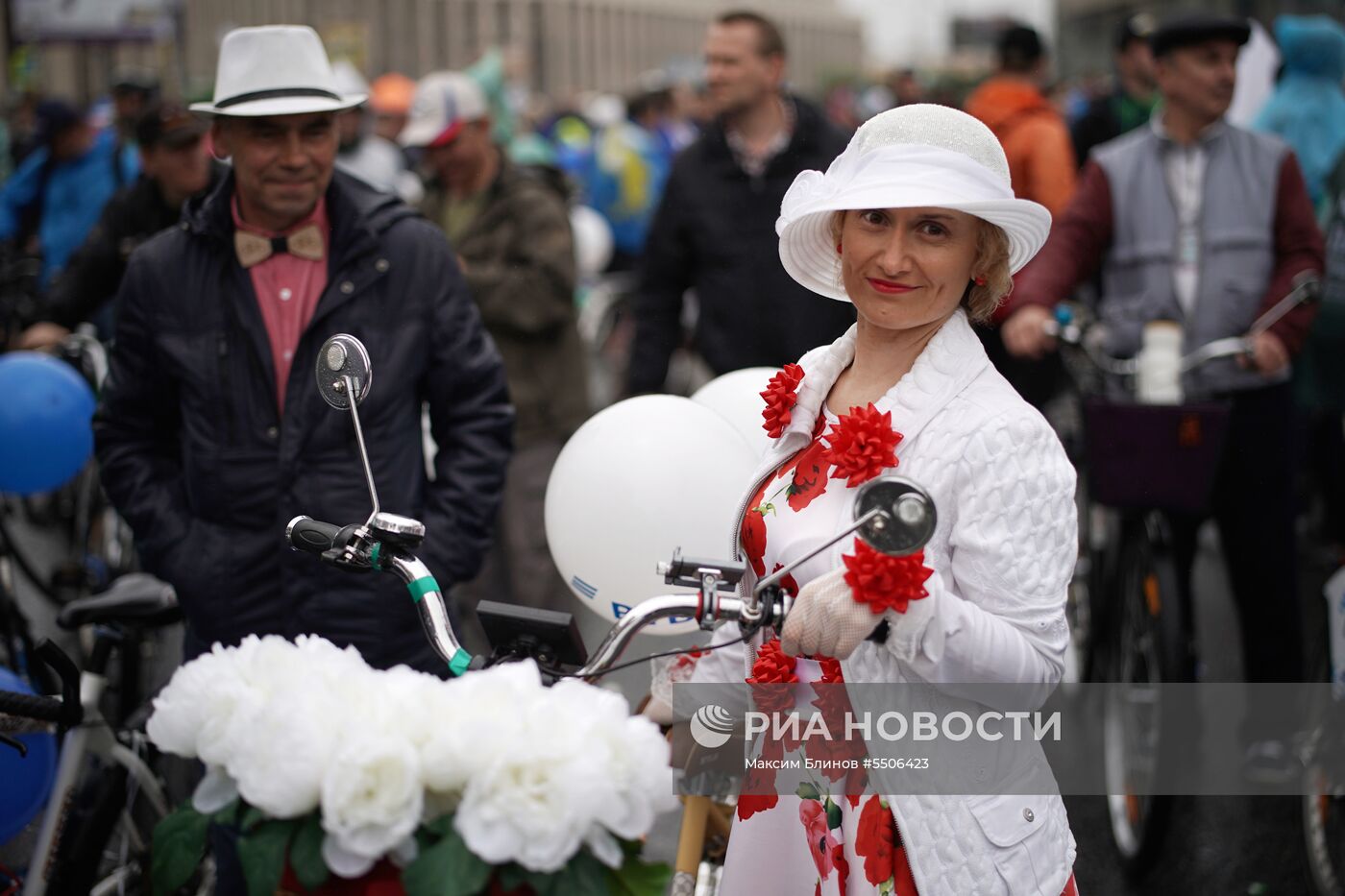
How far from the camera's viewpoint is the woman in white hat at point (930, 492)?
2352 mm

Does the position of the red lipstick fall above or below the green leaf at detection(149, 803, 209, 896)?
above

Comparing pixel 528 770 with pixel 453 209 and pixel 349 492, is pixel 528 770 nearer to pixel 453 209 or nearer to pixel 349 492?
pixel 349 492

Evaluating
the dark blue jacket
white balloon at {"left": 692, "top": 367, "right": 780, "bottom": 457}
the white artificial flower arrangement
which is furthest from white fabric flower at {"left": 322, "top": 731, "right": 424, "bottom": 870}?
the dark blue jacket

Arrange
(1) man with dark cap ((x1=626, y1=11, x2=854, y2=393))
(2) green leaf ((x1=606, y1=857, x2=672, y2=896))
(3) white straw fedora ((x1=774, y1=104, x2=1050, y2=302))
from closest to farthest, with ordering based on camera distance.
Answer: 1. (2) green leaf ((x1=606, y1=857, x2=672, y2=896))
2. (3) white straw fedora ((x1=774, y1=104, x2=1050, y2=302))
3. (1) man with dark cap ((x1=626, y1=11, x2=854, y2=393))

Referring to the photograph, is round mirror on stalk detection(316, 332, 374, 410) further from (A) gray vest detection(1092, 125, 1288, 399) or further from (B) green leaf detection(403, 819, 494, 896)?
(A) gray vest detection(1092, 125, 1288, 399)

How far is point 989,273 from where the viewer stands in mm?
2609

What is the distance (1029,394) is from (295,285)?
409 cm

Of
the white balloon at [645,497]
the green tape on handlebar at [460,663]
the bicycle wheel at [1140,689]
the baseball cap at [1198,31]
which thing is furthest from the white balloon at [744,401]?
the baseball cap at [1198,31]

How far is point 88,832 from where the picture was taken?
3588mm

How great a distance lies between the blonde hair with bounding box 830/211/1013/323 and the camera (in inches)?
102

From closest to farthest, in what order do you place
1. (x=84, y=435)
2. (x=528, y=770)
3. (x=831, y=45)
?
(x=528, y=770), (x=84, y=435), (x=831, y=45)

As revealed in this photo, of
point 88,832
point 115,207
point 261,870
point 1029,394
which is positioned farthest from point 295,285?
point 1029,394

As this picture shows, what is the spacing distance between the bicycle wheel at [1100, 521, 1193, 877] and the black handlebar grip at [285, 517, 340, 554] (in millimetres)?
3156

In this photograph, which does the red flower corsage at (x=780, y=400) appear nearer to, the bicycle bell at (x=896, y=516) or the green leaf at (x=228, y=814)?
the bicycle bell at (x=896, y=516)
